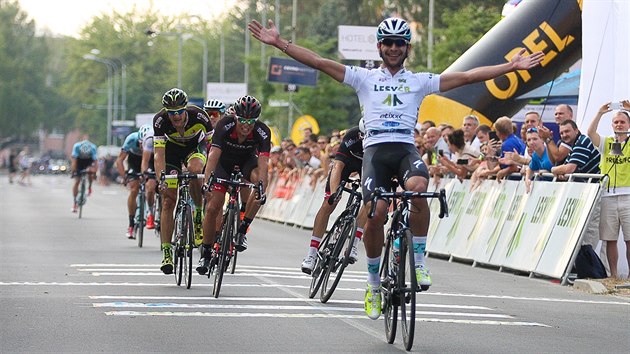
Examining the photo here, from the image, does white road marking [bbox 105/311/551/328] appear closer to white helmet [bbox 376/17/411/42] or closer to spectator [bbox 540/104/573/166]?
white helmet [bbox 376/17/411/42]

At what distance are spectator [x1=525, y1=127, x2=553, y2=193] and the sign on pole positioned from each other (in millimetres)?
32408

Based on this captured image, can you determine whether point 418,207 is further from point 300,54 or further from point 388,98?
point 300,54

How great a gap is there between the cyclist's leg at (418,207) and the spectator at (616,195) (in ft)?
21.8

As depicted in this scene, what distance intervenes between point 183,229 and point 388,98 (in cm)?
458

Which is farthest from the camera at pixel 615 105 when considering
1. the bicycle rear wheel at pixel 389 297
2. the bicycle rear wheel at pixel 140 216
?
the bicycle rear wheel at pixel 140 216

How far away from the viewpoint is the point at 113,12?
16025 centimetres

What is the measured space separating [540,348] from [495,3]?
65.1 meters

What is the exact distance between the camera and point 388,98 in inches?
429

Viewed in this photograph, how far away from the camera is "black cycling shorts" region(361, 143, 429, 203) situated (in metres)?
10.7

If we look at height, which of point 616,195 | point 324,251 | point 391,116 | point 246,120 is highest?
point 391,116

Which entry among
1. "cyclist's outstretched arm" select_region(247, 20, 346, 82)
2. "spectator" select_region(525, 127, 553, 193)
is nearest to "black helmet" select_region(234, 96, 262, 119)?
"cyclist's outstretched arm" select_region(247, 20, 346, 82)

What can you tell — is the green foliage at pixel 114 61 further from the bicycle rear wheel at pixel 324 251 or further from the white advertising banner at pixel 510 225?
the bicycle rear wheel at pixel 324 251

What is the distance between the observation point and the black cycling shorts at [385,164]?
1069 centimetres

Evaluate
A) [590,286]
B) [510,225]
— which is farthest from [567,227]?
[510,225]
